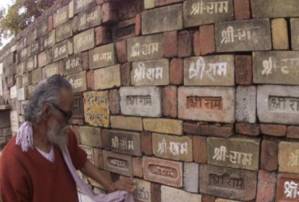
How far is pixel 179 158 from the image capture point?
3143 mm

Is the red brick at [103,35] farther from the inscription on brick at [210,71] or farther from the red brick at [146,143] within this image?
the inscription on brick at [210,71]

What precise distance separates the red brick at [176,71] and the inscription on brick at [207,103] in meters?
0.06

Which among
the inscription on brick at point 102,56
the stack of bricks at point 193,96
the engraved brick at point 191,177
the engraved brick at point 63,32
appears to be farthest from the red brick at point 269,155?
the engraved brick at point 63,32

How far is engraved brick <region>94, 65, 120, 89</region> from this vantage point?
3734mm

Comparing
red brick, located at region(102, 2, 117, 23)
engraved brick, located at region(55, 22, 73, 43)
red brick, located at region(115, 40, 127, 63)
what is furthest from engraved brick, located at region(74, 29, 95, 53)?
red brick, located at region(115, 40, 127, 63)

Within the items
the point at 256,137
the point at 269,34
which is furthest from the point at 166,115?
the point at 269,34

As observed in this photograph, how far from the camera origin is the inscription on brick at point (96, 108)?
3.92 m

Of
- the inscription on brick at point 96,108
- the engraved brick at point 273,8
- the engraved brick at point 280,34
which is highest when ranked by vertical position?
the engraved brick at point 273,8

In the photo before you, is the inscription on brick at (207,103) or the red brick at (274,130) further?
the inscription on brick at (207,103)

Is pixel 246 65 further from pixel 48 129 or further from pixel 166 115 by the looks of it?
pixel 48 129

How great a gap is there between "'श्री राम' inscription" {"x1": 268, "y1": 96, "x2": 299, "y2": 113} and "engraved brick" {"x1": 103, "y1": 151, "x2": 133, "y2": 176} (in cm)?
132

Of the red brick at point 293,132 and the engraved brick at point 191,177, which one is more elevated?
the red brick at point 293,132

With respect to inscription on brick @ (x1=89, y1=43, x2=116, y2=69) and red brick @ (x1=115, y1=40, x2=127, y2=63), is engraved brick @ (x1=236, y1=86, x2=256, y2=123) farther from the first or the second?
inscription on brick @ (x1=89, y1=43, x2=116, y2=69)

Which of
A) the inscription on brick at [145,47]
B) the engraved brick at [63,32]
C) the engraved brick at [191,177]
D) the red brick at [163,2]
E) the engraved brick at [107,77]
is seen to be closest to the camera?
the engraved brick at [191,177]
